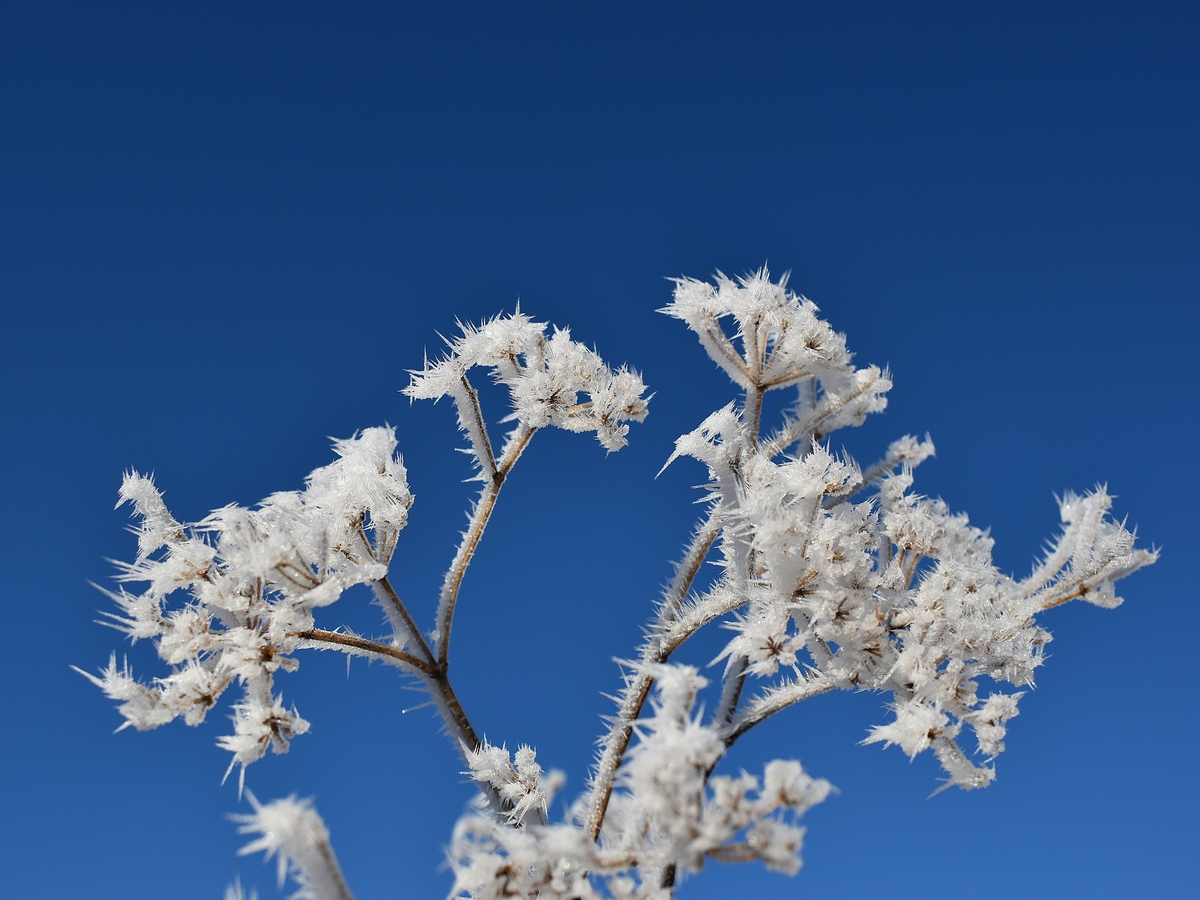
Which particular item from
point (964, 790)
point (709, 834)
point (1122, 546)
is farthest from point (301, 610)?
point (1122, 546)

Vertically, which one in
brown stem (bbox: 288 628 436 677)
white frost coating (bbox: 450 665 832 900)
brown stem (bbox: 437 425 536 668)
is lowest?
white frost coating (bbox: 450 665 832 900)

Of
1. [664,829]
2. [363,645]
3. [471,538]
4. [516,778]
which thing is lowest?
[664,829]

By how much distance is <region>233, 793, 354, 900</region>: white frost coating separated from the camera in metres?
2.12

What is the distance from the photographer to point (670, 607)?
336cm

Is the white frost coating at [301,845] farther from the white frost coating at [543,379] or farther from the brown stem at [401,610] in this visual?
the white frost coating at [543,379]

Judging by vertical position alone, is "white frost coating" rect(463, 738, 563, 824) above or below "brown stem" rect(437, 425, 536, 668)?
below

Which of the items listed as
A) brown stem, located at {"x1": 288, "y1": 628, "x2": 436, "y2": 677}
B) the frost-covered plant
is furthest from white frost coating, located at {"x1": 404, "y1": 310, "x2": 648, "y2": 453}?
brown stem, located at {"x1": 288, "y1": 628, "x2": 436, "y2": 677}

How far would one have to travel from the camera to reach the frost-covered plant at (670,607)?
221 centimetres

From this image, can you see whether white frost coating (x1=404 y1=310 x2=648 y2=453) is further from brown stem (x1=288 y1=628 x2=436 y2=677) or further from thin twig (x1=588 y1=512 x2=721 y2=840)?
brown stem (x1=288 y1=628 x2=436 y2=677)

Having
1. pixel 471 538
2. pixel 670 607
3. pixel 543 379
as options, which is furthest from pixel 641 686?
pixel 543 379

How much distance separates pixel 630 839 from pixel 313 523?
56.4 inches

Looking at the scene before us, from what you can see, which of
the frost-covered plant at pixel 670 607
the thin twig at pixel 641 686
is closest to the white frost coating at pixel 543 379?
the frost-covered plant at pixel 670 607

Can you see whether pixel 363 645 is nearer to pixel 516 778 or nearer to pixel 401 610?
pixel 401 610

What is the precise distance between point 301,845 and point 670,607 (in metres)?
1.67
